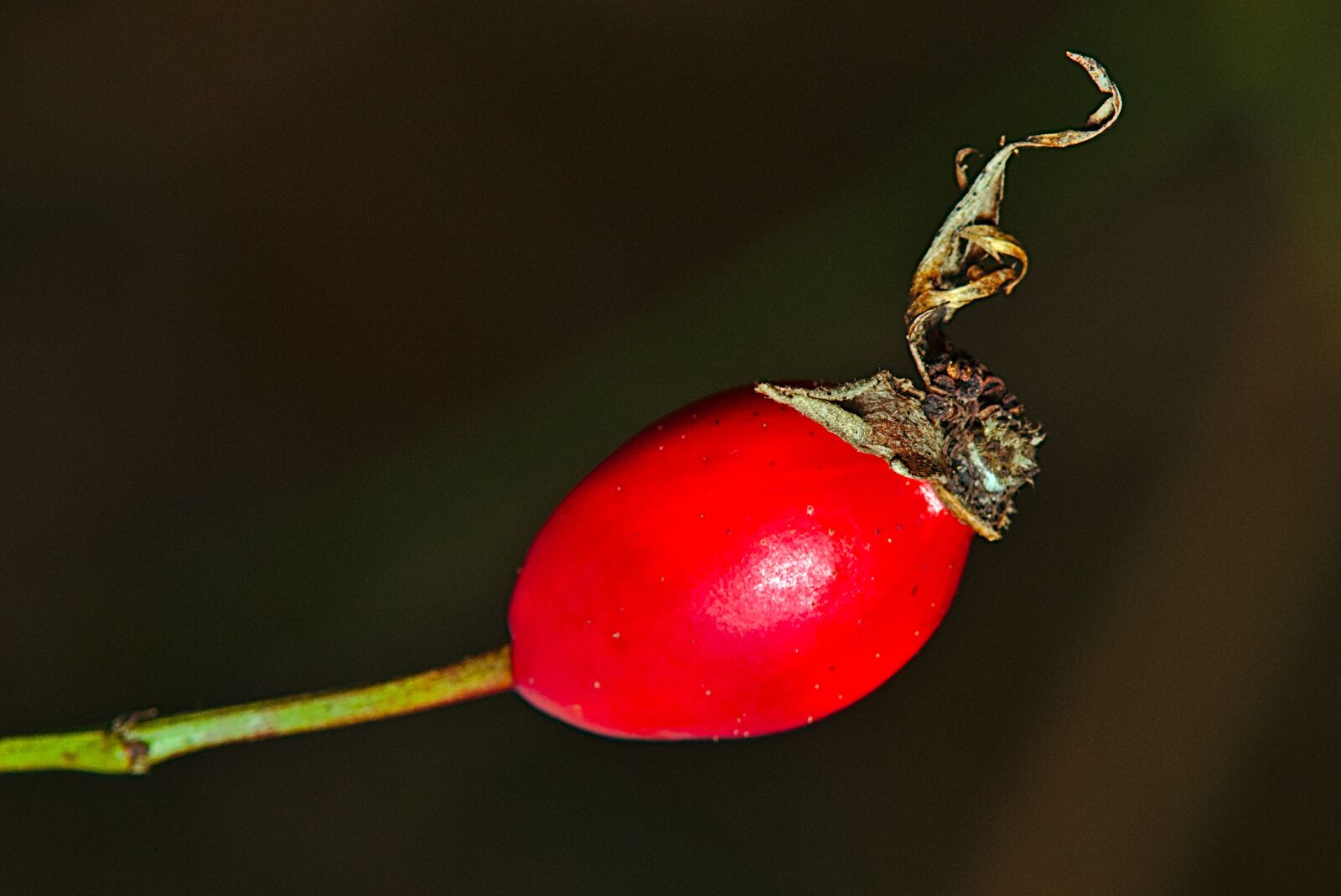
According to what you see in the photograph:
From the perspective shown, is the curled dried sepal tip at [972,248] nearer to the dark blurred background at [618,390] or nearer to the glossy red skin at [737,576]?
the glossy red skin at [737,576]

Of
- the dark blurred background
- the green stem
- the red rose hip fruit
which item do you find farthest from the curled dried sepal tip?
the dark blurred background

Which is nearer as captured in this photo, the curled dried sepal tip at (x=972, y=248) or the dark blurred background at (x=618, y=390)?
the curled dried sepal tip at (x=972, y=248)

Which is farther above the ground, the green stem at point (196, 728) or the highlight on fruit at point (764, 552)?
the highlight on fruit at point (764, 552)

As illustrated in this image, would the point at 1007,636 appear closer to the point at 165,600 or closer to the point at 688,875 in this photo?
the point at 688,875

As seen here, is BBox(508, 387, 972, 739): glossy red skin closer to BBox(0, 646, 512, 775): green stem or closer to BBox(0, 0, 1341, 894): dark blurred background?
BBox(0, 646, 512, 775): green stem

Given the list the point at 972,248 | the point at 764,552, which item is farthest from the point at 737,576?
the point at 972,248

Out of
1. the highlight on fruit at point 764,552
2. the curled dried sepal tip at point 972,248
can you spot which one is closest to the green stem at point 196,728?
the highlight on fruit at point 764,552

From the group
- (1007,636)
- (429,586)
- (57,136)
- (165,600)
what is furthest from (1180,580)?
(57,136)

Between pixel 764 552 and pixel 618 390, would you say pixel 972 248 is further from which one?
pixel 618 390
